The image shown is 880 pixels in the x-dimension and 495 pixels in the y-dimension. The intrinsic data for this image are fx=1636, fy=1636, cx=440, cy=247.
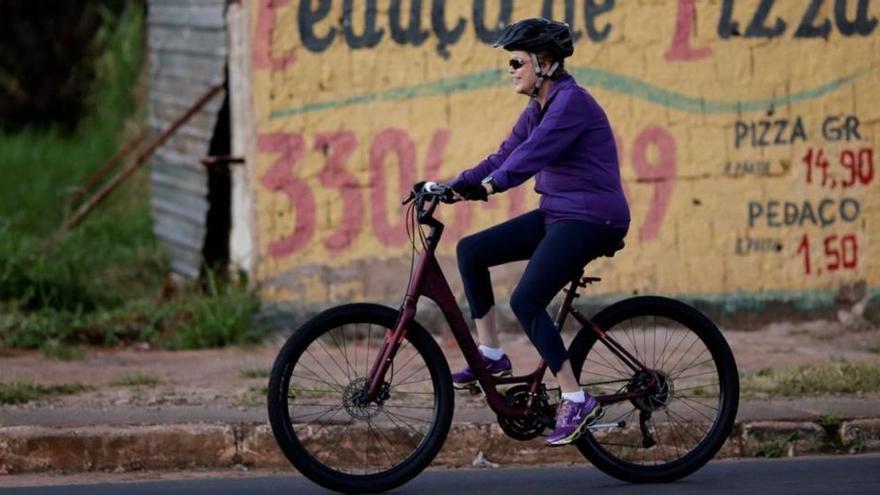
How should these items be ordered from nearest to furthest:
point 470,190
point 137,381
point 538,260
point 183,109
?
point 470,190 → point 538,260 → point 137,381 → point 183,109

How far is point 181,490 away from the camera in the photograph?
6.38 metres

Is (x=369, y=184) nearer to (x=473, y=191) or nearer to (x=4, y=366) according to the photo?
(x=4, y=366)

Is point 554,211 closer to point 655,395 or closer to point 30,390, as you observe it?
point 655,395

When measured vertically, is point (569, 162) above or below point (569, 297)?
above

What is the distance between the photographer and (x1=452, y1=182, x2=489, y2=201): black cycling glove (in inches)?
235

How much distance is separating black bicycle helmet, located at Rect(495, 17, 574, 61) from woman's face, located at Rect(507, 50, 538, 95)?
0.13ft

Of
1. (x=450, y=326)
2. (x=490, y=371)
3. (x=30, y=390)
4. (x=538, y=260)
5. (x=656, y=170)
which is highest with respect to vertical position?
(x=656, y=170)

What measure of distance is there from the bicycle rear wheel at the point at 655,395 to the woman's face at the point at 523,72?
921 mm

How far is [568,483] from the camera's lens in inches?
253

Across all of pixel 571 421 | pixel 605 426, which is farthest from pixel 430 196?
pixel 605 426

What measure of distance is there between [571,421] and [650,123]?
4.00 m

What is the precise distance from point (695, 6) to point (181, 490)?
4844 millimetres

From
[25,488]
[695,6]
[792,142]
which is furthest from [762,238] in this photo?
[25,488]

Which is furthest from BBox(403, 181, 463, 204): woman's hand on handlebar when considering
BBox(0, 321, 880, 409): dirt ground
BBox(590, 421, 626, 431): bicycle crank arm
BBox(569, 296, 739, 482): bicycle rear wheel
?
BBox(0, 321, 880, 409): dirt ground
